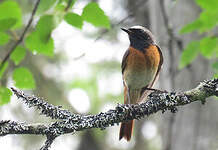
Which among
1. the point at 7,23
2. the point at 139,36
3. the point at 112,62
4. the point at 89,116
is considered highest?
the point at 112,62

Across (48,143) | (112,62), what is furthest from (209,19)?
(112,62)

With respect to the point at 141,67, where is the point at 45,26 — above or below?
below

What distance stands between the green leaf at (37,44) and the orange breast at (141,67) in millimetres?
1610

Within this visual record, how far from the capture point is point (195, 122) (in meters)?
4.59

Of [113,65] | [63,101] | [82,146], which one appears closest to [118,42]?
[113,65]

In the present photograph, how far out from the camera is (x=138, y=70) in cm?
413

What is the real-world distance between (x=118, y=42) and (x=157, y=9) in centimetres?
384

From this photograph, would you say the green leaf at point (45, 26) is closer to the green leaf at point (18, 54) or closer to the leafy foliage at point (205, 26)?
the green leaf at point (18, 54)

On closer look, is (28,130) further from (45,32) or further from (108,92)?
(108,92)

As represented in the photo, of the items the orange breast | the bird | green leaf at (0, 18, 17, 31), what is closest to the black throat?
the bird

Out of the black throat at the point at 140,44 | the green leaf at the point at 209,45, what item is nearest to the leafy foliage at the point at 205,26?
the green leaf at the point at 209,45

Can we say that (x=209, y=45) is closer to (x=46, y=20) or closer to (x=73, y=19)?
(x=73, y=19)

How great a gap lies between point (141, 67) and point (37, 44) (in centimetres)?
174

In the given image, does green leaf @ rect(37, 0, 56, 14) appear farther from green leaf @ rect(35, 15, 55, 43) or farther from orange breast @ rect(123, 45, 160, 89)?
orange breast @ rect(123, 45, 160, 89)
